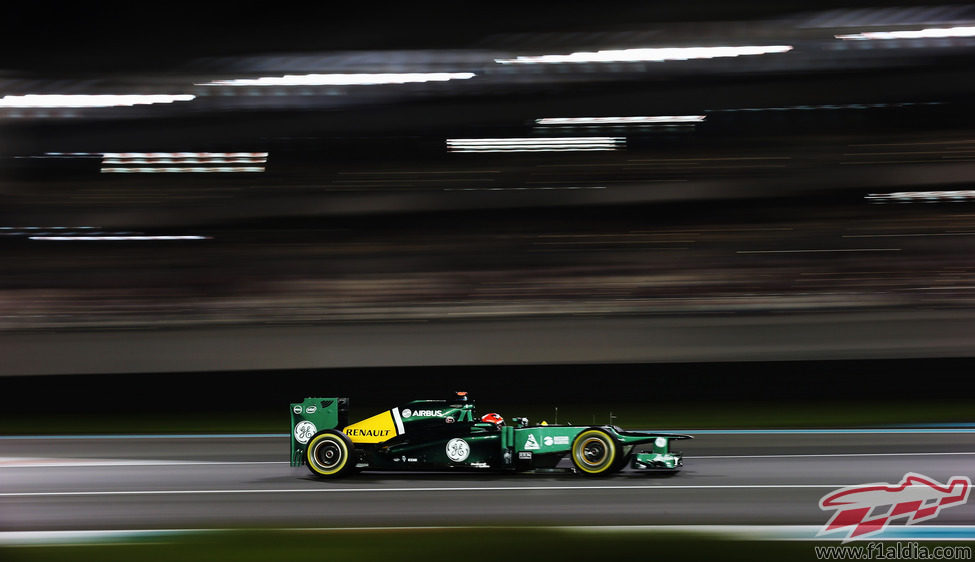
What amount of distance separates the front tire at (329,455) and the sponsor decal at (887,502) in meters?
3.82

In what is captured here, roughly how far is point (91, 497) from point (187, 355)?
710 cm

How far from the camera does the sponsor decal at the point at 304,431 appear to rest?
798 cm

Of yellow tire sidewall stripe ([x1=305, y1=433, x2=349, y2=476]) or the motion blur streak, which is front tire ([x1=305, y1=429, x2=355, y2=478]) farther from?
the motion blur streak

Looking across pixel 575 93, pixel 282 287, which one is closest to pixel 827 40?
pixel 575 93

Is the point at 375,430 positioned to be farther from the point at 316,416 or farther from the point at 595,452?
the point at 595,452

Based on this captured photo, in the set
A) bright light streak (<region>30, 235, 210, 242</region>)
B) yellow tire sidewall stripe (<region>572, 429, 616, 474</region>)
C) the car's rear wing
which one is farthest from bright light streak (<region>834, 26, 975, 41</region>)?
the car's rear wing

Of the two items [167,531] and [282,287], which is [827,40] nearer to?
[282,287]

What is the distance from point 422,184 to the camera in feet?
56.9

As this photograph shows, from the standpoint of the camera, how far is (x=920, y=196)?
52.7ft

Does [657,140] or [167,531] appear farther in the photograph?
[657,140]

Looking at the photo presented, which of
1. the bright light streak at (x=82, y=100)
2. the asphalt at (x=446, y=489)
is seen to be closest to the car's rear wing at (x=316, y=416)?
the asphalt at (x=446, y=489)

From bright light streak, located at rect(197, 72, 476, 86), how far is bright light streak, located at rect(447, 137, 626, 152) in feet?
5.07

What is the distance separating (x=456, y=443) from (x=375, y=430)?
72cm

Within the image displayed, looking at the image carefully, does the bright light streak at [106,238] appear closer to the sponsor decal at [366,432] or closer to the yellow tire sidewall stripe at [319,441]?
the yellow tire sidewall stripe at [319,441]
